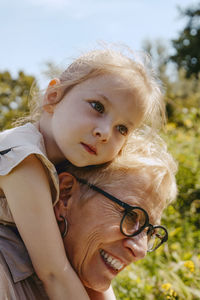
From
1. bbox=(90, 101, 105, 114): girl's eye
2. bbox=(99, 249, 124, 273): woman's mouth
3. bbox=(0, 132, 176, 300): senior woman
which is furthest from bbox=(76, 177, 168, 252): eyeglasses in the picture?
bbox=(90, 101, 105, 114): girl's eye

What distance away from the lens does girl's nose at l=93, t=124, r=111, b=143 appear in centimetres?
183

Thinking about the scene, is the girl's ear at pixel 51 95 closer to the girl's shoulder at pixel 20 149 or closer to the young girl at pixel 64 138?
the young girl at pixel 64 138

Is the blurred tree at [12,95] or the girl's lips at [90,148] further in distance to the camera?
the blurred tree at [12,95]

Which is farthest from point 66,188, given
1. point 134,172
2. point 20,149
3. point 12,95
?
point 12,95

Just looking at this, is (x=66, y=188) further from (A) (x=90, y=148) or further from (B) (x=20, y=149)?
(B) (x=20, y=149)

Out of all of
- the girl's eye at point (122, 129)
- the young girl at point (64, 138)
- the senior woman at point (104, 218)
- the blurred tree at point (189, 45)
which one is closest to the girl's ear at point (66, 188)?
the senior woman at point (104, 218)

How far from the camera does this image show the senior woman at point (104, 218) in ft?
6.30

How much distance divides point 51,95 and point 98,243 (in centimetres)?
84

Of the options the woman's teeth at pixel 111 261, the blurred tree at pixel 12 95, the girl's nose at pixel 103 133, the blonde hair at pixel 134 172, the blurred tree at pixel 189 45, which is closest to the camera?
the girl's nose at pixel 103 133

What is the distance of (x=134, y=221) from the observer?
6.65ft

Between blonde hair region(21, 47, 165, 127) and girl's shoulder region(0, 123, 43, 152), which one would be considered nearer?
girl's shoulder region(0, 123, 43, 152)

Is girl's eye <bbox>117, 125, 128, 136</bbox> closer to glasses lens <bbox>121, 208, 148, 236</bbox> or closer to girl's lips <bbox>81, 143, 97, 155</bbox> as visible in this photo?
girl's lips <bbox>81, 143, 97, 155</bbox>

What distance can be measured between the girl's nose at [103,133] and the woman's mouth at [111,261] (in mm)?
586

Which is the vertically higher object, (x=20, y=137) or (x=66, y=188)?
(x=20, y=137)
